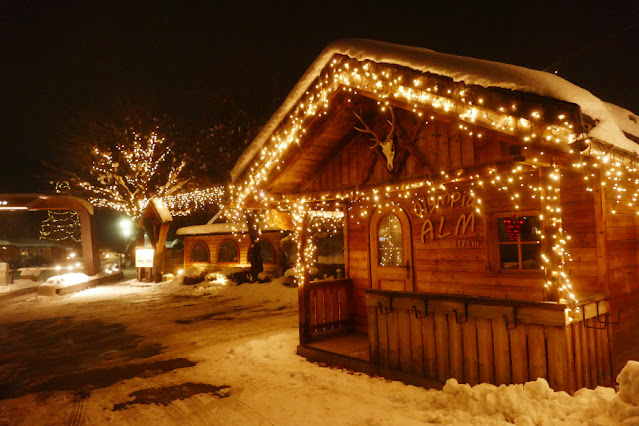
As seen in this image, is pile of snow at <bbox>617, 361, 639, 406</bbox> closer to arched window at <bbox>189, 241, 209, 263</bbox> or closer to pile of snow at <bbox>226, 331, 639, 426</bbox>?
pile of snow at <bbox>226, 331, 639, 426</bbox>

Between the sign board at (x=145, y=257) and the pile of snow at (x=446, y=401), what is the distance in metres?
19.2

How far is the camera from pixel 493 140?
6500 mm

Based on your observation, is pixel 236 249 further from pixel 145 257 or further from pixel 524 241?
pixel 524 241

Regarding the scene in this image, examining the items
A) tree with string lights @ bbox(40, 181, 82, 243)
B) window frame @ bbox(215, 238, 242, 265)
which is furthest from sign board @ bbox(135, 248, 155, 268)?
tree with string lights @ bbox(40, 181, 82, 243)

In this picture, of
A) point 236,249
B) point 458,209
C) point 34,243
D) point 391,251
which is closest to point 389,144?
point 458,209

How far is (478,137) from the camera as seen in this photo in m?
6.66

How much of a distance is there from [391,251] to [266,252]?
15986mm

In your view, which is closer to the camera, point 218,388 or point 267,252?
point 218,388

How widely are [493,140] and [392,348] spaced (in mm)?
3597

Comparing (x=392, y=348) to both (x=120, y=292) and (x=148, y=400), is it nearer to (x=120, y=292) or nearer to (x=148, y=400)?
(x=148, y=400)

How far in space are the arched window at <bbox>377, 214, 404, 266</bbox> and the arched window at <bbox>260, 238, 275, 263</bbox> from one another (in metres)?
15.2

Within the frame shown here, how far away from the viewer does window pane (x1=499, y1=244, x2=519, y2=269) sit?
7.58 metres

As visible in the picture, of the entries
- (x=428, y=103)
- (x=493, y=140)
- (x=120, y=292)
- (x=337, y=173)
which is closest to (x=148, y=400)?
(x=337, y=173)

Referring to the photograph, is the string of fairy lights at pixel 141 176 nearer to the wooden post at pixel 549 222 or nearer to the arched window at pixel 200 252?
the arched window at pixel 200 252
